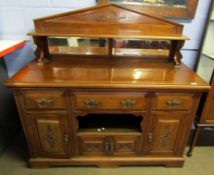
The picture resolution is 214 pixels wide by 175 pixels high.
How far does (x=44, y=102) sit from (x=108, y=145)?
61 cm

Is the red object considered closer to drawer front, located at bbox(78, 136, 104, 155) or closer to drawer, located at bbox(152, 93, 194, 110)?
drawer front, located at bbox(78, 136, 104, 155)

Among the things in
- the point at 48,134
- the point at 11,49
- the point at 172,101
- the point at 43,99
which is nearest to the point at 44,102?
the point at 43,99

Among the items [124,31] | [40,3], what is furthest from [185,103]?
[40,3]

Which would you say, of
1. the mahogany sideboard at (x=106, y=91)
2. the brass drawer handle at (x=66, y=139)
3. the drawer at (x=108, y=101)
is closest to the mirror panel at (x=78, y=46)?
the mahogany sideboard at (x=106, y=91)

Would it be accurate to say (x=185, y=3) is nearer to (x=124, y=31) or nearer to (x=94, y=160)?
(x=124, y=31)

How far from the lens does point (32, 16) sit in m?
1.51

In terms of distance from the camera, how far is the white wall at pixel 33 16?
147 cm

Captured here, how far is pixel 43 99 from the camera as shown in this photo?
47.0 inches

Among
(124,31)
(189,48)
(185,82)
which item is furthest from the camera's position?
(189,48)

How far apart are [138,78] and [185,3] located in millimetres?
786

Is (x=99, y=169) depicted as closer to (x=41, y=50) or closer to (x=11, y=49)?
(x=41, y=50)

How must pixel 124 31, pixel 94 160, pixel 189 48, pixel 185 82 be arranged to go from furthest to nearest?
pixel 189 48 < pixel 94 160 < pixel 124 31 < pixel 185 82

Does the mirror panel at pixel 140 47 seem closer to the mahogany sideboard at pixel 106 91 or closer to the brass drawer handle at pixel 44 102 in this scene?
the mahogany sideboard at pixel 106 91

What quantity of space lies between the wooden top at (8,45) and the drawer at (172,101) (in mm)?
1138
